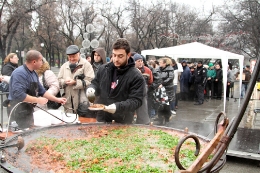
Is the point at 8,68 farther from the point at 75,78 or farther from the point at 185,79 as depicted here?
the point at 185,79

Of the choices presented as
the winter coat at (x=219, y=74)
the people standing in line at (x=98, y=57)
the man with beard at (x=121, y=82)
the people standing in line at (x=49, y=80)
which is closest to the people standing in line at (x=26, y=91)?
the people standing in line at (x=49, y=80)

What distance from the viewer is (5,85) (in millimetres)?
5680

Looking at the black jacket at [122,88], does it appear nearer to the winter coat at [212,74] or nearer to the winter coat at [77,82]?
the winter coat at [77,82]

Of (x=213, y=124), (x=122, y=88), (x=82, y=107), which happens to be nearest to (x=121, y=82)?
(x=122, y=88)

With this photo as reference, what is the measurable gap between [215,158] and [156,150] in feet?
3.30

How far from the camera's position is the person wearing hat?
15.0 feet

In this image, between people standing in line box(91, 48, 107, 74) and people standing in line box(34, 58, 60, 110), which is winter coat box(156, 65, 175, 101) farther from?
people standing in line box(34, 58, 60, 110)

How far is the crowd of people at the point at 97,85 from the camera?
2.96 metres

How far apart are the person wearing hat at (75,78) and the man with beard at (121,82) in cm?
144

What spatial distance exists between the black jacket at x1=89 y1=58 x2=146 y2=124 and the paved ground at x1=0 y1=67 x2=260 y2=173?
255cm

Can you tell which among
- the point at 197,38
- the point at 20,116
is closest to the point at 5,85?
the point at 20,116

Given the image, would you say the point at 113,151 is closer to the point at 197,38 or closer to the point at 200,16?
the point at 197,38

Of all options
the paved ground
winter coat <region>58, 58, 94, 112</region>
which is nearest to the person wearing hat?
winter coat <region>58, 58, 94, 112</region>

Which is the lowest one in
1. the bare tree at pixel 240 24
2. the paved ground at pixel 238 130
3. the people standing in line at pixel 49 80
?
the paved ground at pixel 238 130
